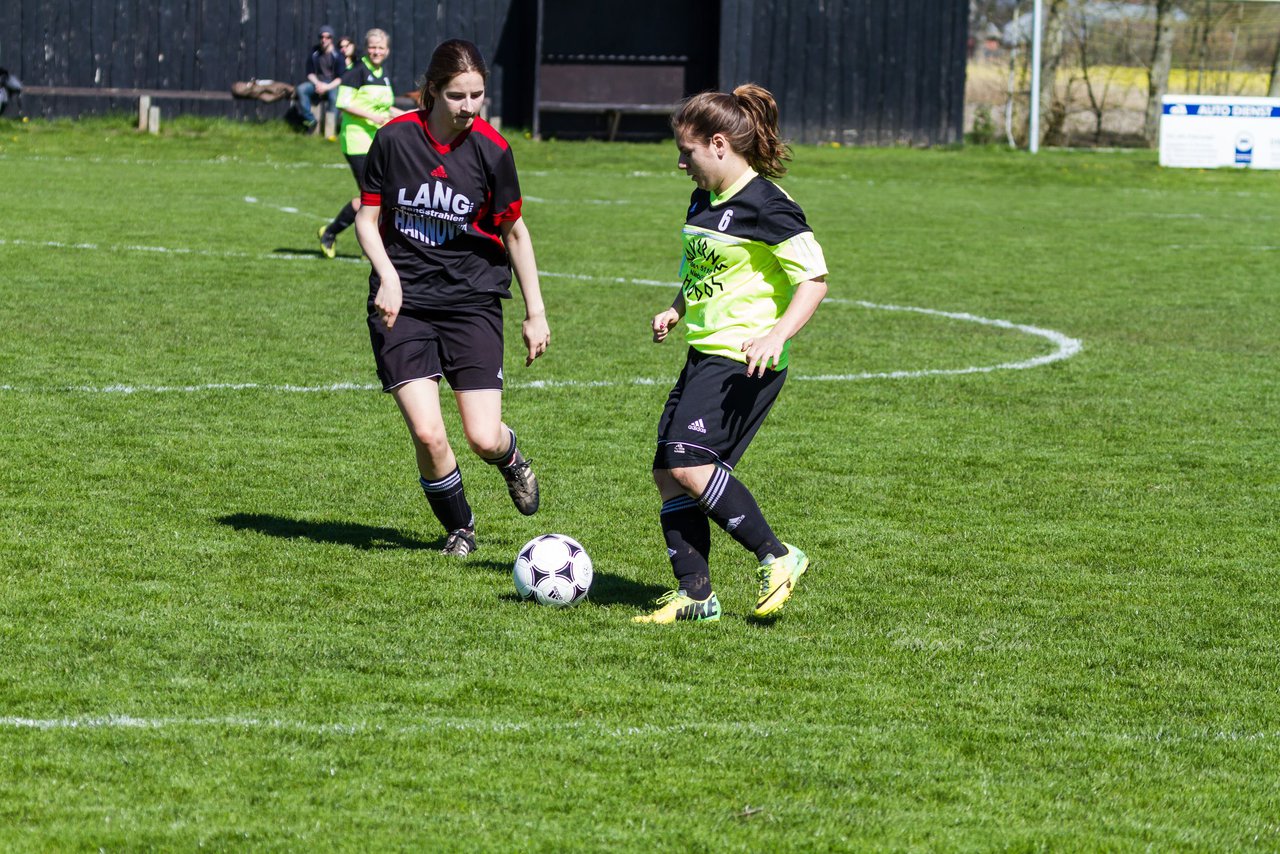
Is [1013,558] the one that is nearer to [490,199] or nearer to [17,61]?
[490,199]

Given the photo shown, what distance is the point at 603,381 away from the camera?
10.6 metres

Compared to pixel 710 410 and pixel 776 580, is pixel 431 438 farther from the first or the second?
pixel 776 580

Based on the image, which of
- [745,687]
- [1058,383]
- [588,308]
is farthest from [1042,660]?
[588,308]

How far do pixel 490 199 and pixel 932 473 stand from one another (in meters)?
2.97

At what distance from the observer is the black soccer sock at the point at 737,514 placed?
5719 mm

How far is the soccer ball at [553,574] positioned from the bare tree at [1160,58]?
33215 mm

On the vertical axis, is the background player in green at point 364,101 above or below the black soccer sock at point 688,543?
above

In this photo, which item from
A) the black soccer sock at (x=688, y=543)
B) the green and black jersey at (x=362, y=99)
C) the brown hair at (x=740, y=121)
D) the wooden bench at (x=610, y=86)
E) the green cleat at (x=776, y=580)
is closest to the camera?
the brown hair at (x=740, y=121)

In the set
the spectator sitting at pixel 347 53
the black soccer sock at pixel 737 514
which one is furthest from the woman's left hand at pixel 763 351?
the spectator sitting at pixel 347 53

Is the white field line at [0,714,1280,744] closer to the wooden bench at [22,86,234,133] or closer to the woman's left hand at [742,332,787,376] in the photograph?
the woman's left hand at [742,332,787,376]

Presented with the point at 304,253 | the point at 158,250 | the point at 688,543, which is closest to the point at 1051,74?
the point at 304,253

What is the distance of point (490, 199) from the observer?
253 inches

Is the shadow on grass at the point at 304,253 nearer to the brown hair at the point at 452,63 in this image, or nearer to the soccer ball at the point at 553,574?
the brown hair at the point at 452,63

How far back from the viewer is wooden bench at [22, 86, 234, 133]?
3177cm
